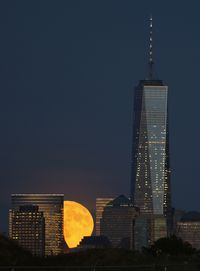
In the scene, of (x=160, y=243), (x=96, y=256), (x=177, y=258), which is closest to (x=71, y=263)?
(x=96, y=256)

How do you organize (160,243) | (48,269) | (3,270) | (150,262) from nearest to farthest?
(3,270) → (48,269) → (150,262) → (160,243)

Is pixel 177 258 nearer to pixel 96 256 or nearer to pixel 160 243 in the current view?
pixel 96 256

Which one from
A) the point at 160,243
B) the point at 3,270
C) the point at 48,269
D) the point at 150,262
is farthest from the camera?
the point at 160,243

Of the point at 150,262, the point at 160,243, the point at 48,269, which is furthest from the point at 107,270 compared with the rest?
the point at 160,243

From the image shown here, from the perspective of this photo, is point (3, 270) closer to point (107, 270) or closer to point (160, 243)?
point (107, 270)

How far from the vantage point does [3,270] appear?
50.1 meters

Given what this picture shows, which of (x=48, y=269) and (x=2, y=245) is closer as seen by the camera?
(x=48, y=269)

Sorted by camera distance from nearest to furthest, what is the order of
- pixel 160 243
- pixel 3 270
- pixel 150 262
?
pixel 3 270, pixel 150 262, pixel 160 243

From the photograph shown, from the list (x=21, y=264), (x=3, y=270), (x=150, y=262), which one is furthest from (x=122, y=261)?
(x=3, y=270)

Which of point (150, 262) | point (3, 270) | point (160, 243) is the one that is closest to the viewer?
point (3, 270)

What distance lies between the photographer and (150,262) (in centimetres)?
5784

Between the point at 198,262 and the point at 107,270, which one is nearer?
the point at 107,270

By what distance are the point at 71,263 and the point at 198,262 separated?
6666 mm

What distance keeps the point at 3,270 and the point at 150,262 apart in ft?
34.0
